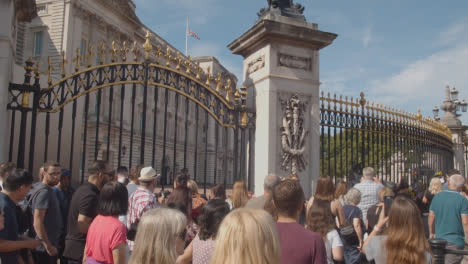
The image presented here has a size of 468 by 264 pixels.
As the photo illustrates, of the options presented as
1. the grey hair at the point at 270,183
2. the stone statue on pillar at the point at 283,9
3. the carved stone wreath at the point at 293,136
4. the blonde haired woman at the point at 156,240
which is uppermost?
the stone statue on pillar at the point at 283,9

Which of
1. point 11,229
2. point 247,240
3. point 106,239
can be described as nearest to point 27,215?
point 11,229

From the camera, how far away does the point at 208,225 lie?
3.50 m

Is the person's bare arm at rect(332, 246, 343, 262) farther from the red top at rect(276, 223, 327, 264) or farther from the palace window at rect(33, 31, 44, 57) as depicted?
the palace window at rect(33, 31, 44, 57)

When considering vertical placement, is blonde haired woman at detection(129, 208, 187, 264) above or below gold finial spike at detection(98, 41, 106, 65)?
below

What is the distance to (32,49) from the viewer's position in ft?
86.1

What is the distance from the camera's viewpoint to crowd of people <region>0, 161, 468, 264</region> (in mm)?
2043

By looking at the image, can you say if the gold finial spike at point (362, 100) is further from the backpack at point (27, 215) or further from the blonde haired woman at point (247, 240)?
the blonde haired woman at point (247, 240)

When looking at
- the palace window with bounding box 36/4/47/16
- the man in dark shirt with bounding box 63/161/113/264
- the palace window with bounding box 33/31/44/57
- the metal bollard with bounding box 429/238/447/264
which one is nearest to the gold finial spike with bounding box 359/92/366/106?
the metal bollard with bounding box 429/238/447/264

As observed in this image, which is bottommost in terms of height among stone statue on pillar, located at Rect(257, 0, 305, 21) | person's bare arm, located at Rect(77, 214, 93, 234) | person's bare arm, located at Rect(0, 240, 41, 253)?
person's bare arm, located at Rect(0, 240, 41, 253)

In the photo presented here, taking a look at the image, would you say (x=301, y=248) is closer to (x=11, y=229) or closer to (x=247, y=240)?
(x=247, y=240)

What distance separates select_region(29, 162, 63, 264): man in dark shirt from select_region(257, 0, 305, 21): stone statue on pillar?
5.38m

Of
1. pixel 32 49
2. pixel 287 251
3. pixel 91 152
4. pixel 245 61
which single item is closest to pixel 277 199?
pixel 287 251

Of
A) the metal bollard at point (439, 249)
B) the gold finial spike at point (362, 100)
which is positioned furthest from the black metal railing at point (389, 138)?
the metal bollard at point (439, 249)

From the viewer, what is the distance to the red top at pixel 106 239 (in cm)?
353
